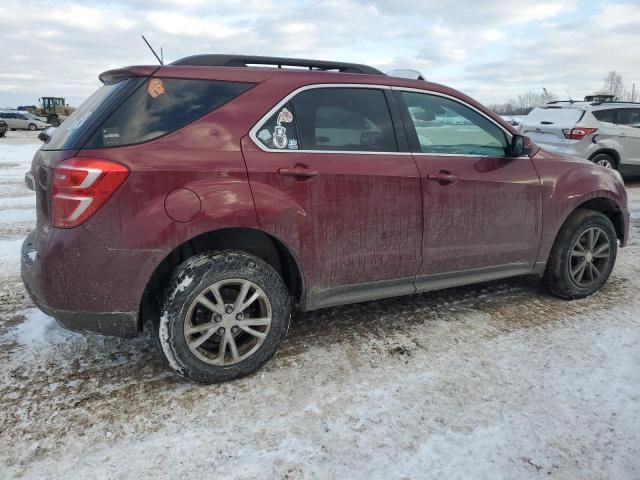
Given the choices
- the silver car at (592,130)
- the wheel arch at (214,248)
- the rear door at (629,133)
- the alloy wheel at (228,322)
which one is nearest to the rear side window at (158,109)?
the wheel arch at (214,248)

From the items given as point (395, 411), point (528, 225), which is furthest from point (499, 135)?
point (395, 411)

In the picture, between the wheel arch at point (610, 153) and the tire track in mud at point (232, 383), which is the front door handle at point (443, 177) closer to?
the tire track in mud at point (232, 383)

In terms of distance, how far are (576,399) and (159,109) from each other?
267 centimetres

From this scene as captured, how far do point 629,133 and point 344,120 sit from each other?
30.1 feet

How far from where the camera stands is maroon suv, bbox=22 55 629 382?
2529mm

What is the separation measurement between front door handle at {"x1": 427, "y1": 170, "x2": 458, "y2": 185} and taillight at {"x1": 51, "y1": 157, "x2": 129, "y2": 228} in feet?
6.08

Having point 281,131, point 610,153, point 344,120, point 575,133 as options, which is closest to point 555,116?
point 575,133

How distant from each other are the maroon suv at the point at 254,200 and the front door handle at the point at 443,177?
0.05 feet

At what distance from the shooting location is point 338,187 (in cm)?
296

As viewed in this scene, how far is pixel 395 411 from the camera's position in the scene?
2557 millimetres

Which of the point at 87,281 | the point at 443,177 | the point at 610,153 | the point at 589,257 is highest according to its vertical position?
the point at 610,153

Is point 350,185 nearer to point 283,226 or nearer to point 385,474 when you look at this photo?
point 283,226

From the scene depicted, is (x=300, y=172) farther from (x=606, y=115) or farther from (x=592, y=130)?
(x=606, y=115)

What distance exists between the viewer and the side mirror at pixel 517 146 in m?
3.60
